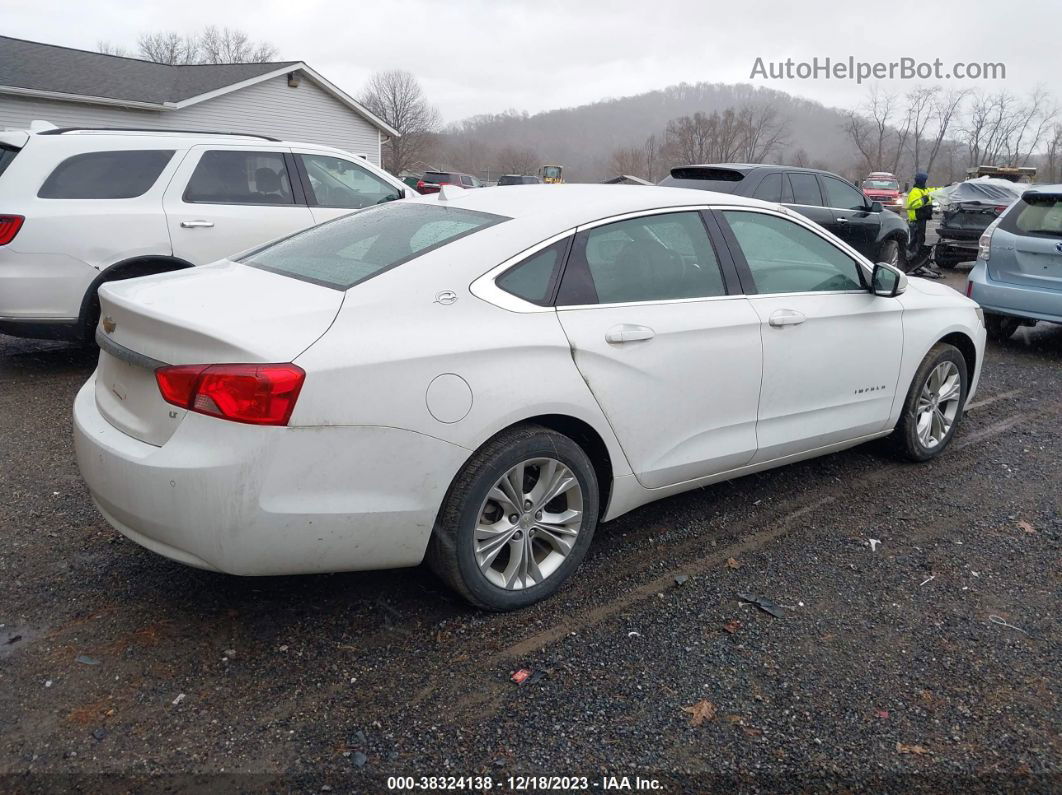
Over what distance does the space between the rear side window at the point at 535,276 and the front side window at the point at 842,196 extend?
8.55m

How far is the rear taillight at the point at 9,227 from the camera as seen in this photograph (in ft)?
18.9

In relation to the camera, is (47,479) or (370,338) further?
(47,479)

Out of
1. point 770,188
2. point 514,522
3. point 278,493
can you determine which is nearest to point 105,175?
point 278,493

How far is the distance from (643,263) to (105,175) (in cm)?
467

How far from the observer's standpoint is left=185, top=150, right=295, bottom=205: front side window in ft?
21.8

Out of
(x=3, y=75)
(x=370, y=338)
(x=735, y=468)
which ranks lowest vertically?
(x=735, y=468)

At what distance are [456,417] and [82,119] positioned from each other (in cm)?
2358

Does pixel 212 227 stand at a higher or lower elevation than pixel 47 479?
higher

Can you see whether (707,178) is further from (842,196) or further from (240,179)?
(240,179)

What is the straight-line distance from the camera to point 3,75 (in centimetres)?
2058

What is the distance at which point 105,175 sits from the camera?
620cm

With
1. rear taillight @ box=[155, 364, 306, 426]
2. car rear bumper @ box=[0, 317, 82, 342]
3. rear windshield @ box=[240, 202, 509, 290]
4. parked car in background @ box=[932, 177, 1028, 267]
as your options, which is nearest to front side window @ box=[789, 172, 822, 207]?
parked car in background @ box=[932, 177, 1028, 267]

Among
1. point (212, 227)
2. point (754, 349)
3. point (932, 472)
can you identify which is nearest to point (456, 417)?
point (754, 349)

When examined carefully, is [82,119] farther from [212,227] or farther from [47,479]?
[47,479]
